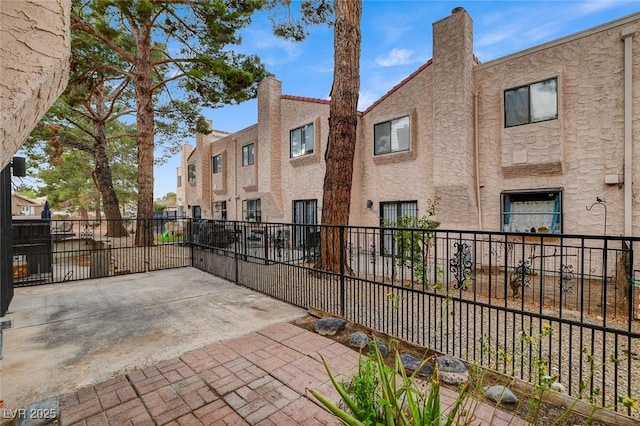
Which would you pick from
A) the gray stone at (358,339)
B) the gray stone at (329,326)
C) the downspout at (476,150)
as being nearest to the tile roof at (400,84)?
the downspout at (476,150)

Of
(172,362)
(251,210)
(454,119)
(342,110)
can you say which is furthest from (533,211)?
(251,210)

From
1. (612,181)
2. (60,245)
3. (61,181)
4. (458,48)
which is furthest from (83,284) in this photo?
(61,181)

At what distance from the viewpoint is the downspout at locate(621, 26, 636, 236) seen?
691 centimetres

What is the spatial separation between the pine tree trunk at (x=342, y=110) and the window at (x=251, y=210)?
32.6 feet

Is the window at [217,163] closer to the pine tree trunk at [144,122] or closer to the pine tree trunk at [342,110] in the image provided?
the pine tree trunk at [144,122]

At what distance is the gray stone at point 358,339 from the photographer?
3.84m

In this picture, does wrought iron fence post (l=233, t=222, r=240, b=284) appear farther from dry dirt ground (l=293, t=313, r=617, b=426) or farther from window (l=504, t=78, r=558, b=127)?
window (l=504, t=78, r=558, b=127)

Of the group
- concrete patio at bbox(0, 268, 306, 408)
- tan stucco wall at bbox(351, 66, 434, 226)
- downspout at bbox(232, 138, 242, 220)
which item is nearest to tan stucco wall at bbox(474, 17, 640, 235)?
tan stucco wall at bbox(351, 66, 434, 226)

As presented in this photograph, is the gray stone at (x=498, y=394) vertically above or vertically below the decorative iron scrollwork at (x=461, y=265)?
below

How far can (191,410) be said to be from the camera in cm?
264

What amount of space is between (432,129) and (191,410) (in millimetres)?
10034

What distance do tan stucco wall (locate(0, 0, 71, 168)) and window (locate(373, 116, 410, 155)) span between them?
1050 centimetres

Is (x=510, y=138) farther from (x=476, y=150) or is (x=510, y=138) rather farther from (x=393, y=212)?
(x=393, y=212)

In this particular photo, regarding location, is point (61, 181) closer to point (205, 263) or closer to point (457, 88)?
point (205, 263)
